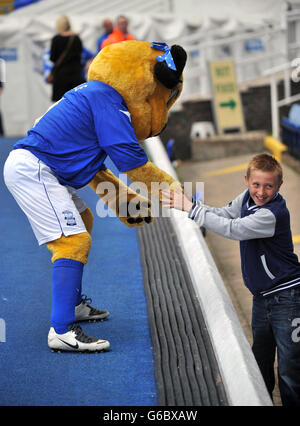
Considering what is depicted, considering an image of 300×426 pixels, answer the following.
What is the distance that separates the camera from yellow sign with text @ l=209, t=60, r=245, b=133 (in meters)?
13.0

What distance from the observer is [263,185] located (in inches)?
123

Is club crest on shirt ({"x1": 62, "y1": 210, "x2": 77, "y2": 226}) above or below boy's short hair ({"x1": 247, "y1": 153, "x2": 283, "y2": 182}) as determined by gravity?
below

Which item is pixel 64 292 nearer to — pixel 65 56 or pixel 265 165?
pixel 265 165

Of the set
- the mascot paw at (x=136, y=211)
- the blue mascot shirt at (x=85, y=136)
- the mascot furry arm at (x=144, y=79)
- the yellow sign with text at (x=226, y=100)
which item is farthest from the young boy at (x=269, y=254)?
the yellow sign with text at (x=226, y=100)

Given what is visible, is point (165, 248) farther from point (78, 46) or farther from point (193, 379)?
point (78, 46)

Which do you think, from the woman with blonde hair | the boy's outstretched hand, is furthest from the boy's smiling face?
the woman with blonde hair

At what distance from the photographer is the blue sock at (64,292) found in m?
3.39

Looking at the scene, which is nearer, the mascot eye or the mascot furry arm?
the mascot furry arm

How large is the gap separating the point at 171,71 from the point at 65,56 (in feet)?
16.6

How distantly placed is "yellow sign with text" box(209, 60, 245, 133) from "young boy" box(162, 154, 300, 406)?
992 centimetres

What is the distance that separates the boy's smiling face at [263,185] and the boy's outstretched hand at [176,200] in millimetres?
322

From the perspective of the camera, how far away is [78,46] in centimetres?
825

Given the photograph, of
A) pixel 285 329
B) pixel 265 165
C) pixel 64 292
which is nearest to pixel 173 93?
pixel 265 165

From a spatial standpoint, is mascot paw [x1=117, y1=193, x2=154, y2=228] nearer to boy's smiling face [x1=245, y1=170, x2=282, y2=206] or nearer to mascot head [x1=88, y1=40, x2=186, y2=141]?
mascot head [x1=88, y1=40, x2=186, y2=141]
